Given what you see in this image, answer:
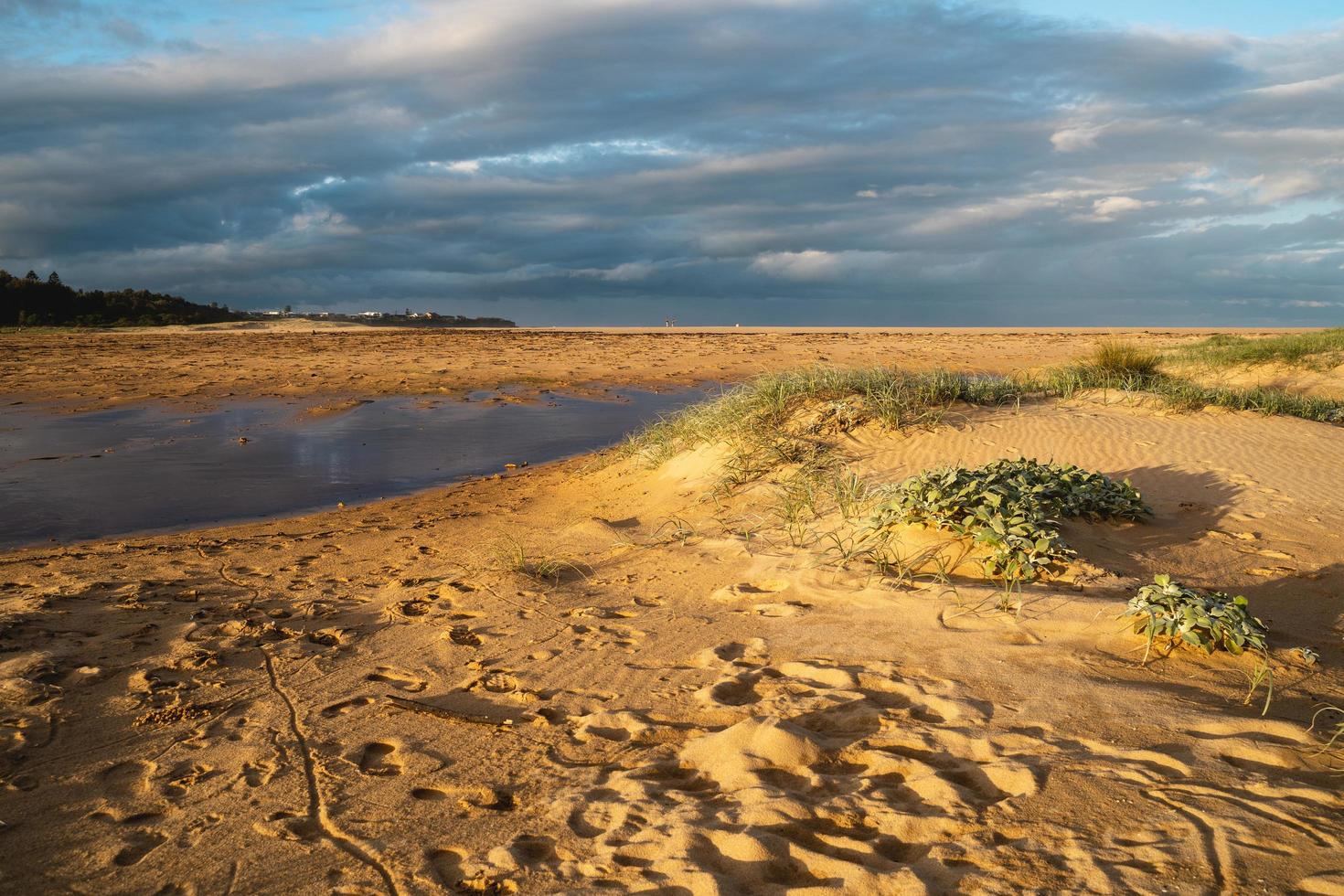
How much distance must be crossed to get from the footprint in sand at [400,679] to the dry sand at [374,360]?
1270cm

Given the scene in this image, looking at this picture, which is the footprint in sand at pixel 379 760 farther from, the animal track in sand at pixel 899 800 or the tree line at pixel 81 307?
the tree line at pixel 81 307

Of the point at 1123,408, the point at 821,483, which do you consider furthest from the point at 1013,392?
the point at 821,483

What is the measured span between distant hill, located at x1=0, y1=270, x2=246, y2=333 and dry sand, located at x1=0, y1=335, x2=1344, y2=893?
30414 millimetres

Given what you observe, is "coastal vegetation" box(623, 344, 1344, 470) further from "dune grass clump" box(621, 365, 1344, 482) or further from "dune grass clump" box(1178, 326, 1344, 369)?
"dune grass clump" box(1178, 326, 1344, 369)

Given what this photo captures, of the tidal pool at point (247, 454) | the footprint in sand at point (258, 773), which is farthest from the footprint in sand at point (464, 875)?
the tidal pool at point (247, 454)

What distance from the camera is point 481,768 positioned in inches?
121

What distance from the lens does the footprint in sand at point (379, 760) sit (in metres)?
3.06

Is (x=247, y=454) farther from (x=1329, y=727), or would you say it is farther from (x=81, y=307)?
(x=81, y=307)

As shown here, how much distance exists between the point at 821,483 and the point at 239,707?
462 centimetres

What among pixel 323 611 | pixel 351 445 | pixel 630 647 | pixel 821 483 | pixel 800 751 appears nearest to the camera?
pixel 800 751

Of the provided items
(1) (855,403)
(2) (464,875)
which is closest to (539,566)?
(2) (464,875)

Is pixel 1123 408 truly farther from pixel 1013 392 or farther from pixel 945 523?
pixel 945 523

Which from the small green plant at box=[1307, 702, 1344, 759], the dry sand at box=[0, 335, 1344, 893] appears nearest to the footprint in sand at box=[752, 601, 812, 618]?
the dry sand at box=[0, 335, 1344, 893]

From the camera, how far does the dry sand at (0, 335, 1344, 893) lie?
2.44 m
